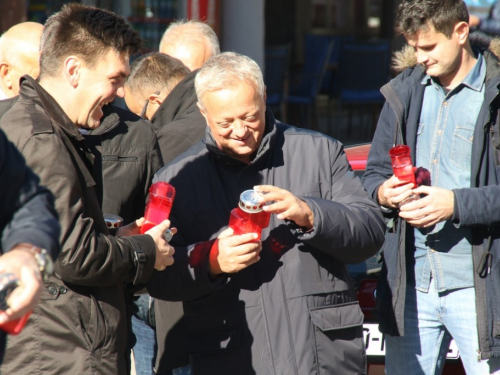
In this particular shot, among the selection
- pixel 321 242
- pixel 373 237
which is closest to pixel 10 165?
pixel 321 242

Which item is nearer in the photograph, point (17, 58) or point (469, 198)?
point (469, 198)

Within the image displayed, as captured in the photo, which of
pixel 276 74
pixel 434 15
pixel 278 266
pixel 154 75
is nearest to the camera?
pixel 278 266

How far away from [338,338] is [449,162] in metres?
0.95

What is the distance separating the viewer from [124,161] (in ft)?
9.91

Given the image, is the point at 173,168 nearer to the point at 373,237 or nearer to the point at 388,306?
the point at 373,237

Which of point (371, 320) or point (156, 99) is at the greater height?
point (156, 99)

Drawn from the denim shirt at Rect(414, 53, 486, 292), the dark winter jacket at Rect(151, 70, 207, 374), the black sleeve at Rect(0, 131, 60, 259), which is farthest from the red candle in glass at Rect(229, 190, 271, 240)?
the denim shirt at Rect(414, 53, 486, 292)

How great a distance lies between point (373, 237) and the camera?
101 inches

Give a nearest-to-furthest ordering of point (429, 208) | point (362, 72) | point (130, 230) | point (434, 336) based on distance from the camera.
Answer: point (130, 230)
point (429, 208)
point (434, 336)
point (362, 72)

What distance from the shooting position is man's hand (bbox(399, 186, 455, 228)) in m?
2.84

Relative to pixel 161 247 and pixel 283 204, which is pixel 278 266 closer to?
pixel 283 204

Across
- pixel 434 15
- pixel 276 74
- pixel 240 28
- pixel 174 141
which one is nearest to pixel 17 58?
pixel 174 141

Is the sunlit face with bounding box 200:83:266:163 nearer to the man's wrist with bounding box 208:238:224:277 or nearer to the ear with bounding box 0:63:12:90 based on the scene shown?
the man's wrist with bounding box 208:238:224:277

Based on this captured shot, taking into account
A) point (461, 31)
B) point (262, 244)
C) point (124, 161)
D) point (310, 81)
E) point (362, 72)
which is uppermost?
point (461, 31)
